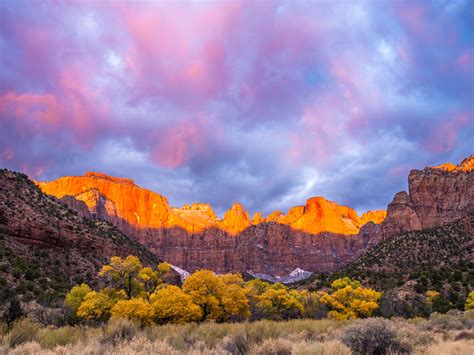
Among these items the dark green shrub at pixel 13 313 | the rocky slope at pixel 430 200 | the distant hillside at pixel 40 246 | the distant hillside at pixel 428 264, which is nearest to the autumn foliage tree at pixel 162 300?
the dark green shrub at pixel 13 313

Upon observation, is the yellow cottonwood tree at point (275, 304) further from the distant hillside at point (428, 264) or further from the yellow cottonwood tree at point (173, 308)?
the distant hillside at point (428, 264)

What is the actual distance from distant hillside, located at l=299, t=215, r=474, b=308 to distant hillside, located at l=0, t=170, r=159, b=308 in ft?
156

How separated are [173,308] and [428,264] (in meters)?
66.1

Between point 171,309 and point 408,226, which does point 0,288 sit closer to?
point 171,309

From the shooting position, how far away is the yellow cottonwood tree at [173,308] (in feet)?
74.9

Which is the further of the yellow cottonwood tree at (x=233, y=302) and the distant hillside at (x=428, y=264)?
the distant hillside at (x=428, y=264)

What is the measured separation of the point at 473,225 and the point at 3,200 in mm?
90787

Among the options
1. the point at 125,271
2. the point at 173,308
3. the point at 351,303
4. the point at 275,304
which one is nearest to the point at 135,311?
the point at 173,308

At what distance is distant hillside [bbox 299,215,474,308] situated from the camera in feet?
186

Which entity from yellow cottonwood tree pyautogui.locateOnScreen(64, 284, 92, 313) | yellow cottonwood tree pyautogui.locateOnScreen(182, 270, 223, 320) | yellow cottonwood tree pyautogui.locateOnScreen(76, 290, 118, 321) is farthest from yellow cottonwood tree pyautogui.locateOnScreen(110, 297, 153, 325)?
yellow cottonwood tree pyautogui.locateOnScreen(182, 270, 223, 320)

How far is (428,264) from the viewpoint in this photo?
237 ft

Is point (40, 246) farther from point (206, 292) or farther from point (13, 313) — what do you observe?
point (13, 313)

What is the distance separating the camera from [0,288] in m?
32.6

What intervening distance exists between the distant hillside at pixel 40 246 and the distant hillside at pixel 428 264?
1874 inches
